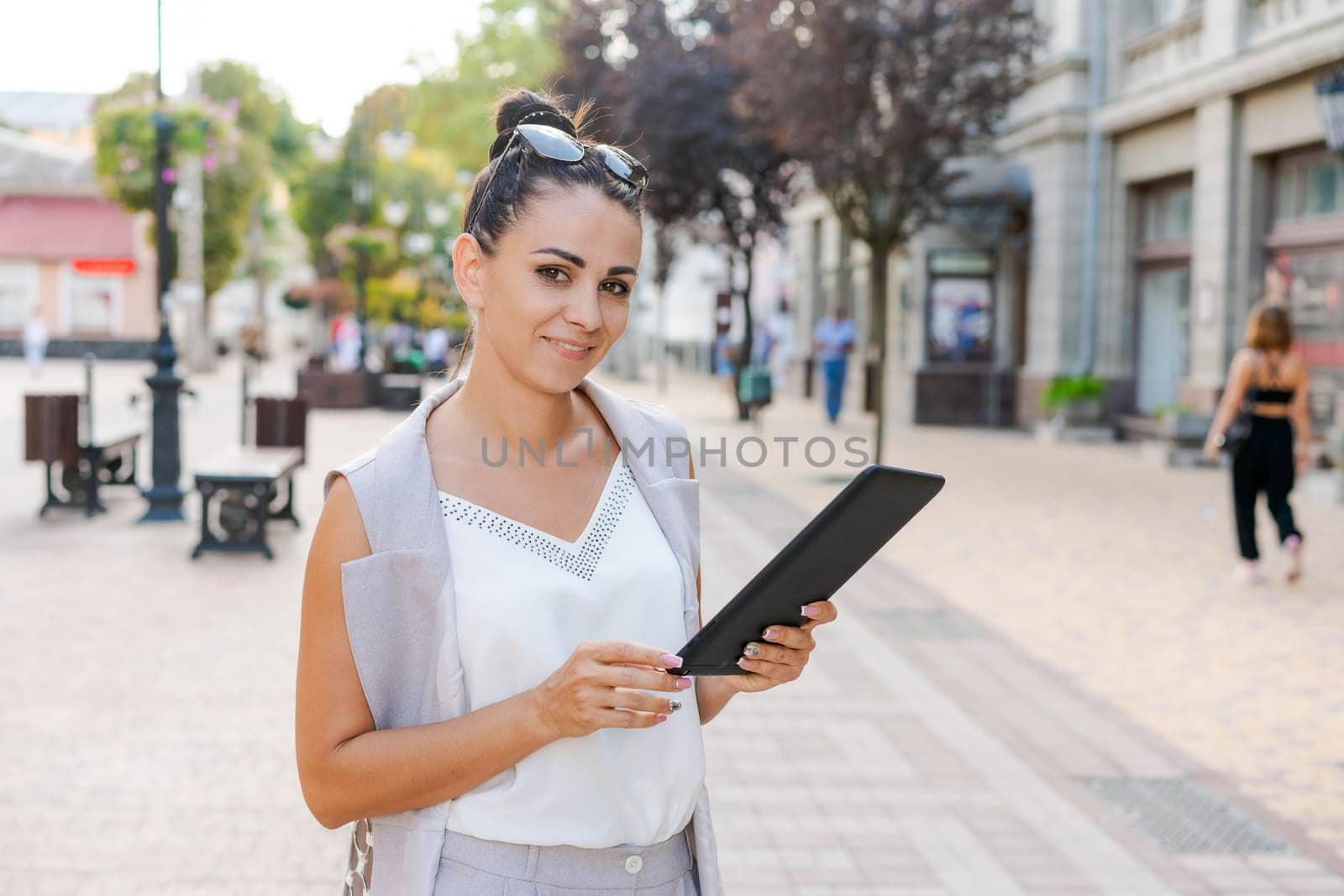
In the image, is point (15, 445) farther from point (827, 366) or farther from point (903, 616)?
point (903, 616)

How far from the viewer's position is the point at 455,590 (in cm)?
202

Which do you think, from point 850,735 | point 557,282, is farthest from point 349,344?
point 557,282

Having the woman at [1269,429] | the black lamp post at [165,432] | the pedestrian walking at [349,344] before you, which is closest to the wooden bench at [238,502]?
the black lamp post at [165,432]

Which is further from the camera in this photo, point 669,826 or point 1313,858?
point 1313,858

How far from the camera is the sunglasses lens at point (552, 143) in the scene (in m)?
2.10

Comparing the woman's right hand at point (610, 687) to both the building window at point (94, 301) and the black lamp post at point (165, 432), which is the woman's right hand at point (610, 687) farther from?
the building window at point (94, 301)

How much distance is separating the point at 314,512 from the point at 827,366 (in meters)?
12.4

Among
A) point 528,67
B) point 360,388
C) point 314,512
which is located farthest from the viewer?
point 528,67

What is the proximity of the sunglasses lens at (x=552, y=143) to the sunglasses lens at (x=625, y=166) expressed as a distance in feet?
0.14

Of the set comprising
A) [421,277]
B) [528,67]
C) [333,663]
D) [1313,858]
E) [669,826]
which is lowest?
[1313,858]

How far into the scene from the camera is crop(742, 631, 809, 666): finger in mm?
2010

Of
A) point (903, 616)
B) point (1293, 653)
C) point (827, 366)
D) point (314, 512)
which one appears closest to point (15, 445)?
point (314, 512)

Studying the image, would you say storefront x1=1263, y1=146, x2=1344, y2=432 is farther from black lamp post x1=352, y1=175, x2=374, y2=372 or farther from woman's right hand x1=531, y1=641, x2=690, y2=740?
black lamp post x1=352, y1=175, x2=374, y2=372

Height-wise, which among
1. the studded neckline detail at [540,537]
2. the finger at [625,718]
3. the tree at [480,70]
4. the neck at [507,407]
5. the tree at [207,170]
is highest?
the tree at [480,70]
